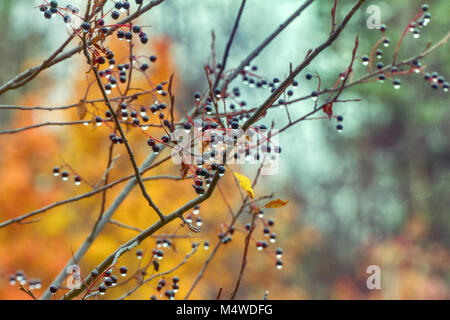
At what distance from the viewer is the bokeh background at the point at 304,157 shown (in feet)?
17.2

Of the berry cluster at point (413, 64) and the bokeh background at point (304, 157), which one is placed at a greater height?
the bokeh background at point (304, 157)

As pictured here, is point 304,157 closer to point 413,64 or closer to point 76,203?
point 76,203

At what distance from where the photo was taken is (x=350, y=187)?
8.75 meters

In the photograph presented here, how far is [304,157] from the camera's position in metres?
8.55

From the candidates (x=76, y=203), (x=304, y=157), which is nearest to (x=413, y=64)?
(x=76, y=203)

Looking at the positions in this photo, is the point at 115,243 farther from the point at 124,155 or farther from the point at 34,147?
the point at 34,147

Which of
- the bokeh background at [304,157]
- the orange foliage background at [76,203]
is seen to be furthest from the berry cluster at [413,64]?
the bokeh background at [304,157]

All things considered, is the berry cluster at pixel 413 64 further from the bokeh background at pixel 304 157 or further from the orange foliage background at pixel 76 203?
the bokeh background at pixel 304 157

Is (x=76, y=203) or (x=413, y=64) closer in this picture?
(x=413, y=64)

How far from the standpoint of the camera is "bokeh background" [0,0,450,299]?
17.2 feet

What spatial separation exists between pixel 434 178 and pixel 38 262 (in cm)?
647

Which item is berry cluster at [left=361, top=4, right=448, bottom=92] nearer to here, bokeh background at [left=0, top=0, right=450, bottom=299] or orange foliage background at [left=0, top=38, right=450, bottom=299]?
orange foliage background at [left=0, top=38, right=450, bottom=299]

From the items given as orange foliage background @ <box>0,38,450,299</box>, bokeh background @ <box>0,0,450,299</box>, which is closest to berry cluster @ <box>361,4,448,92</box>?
orange foliage background @ <box>0,38,450,299</box>
